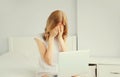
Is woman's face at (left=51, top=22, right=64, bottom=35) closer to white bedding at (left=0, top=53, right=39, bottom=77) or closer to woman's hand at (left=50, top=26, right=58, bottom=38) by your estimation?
woman's hand at (left=50, top=26, right=58, bottom=38)

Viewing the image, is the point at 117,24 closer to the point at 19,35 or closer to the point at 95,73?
the point at 95,73

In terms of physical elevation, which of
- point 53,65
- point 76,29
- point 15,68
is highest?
point 76,29

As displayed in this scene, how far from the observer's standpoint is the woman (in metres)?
1.79

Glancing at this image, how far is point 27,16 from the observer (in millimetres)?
3273

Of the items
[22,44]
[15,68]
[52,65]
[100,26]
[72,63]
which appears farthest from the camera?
[22,44]

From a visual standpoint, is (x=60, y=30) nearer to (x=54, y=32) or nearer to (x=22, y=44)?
(x=54, y=32)

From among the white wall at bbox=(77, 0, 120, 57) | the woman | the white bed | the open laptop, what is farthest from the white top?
the white wall at bbox=(77, 0, 120, 57)

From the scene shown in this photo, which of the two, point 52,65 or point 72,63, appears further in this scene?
point 52,65

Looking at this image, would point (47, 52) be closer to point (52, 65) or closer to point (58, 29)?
point (52, 65)

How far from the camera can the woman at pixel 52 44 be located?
1791 millimetres

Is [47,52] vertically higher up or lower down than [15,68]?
higher up

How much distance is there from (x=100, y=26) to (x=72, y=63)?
4.91 feet

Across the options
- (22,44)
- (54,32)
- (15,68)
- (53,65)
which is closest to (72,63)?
(53,65)

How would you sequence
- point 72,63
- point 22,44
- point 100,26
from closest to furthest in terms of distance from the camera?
1. point 72,63
2. point 100,26
3. point 22,44
